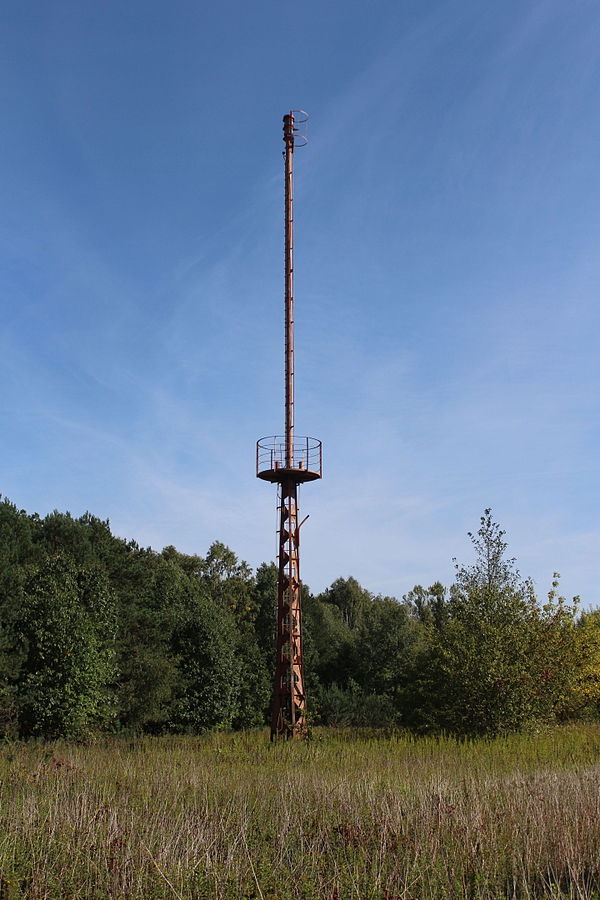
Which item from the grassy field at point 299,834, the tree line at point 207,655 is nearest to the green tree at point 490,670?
the tree line at point 207,655

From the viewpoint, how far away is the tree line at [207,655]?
2223 centimetres

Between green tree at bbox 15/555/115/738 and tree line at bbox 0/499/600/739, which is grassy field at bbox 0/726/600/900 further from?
green tree at bbox 15/555/115/738

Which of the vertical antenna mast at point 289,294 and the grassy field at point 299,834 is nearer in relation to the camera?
the grassy field at point 299,834

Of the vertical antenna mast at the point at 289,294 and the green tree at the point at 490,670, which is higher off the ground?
the vertical antenna mast at the point at 289,294

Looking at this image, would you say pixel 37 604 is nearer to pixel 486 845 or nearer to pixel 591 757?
Answer: pixel 591 757

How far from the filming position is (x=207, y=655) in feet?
124

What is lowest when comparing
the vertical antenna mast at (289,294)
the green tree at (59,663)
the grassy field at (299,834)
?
the grassy field at (299,834)

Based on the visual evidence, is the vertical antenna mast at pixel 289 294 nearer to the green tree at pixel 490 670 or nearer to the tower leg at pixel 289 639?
the tower leg at pixel 289 639

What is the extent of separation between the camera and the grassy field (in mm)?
7102

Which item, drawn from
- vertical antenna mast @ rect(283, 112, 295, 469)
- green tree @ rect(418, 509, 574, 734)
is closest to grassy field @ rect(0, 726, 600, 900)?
green tree @ rect(418, 509, 574, 734)

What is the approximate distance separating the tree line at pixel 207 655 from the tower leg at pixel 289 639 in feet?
13.2

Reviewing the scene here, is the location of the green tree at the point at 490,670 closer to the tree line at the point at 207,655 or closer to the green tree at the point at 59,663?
the tree line at the point at 207,655

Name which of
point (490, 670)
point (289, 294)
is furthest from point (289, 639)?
point (289, 294)

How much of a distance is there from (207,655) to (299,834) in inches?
1181
